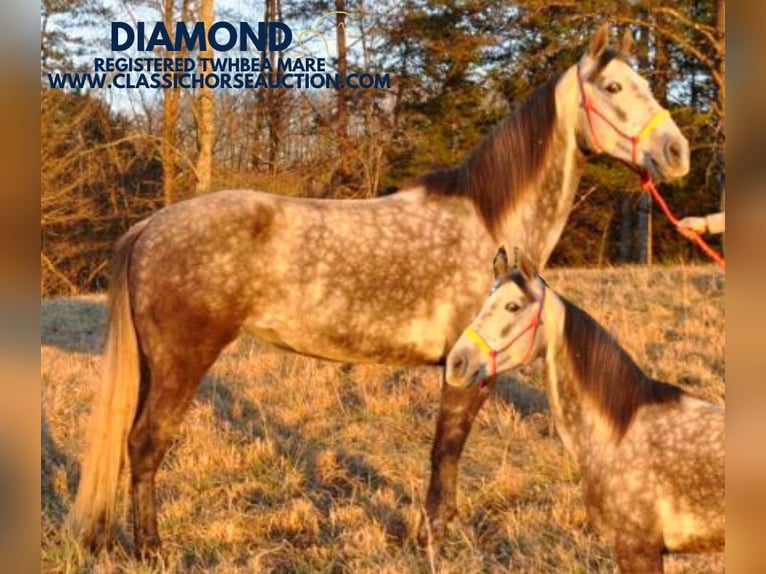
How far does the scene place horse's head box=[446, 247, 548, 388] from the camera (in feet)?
8.63

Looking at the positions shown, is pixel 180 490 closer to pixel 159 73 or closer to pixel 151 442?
pixel 151 442

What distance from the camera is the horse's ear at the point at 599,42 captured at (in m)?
3.33

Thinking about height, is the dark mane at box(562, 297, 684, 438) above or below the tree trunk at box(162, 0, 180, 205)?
below

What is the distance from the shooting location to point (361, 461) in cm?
487

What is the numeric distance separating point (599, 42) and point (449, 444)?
2060mm

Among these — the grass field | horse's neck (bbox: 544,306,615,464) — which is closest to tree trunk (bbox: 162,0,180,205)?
the grass field

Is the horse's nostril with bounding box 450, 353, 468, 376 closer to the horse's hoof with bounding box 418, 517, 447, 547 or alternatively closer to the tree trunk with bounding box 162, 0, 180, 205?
the horse's hoof with bounding box 418, 517, 447, 547

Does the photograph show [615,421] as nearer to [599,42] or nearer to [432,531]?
[432,531]

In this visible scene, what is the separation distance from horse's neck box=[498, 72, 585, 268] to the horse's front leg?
77cm

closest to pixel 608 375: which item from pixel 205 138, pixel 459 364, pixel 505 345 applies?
pixel 505 345

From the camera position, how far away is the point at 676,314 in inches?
264

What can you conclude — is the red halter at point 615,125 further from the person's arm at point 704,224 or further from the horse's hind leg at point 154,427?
the horse's hind leg at point 154,427

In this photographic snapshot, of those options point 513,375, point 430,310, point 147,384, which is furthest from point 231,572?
point 513,375

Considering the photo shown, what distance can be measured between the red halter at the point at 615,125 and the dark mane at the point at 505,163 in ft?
0.75
